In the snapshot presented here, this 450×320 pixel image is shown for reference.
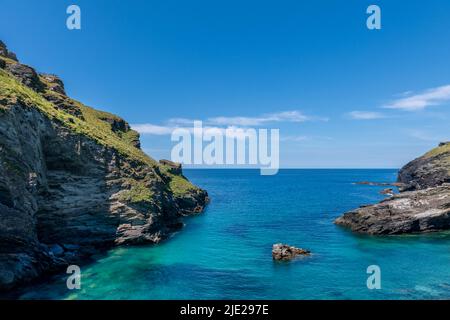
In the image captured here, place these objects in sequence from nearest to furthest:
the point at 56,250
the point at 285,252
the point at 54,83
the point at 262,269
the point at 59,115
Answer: the point at 262,269, the point at 56,250, the point at 285,252, the point at 59,115, the point at 54,83

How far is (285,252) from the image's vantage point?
50.6 meters

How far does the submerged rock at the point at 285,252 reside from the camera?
1958 inches

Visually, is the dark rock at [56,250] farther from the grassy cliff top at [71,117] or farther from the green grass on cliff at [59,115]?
the grassy cliff top at [71,117]

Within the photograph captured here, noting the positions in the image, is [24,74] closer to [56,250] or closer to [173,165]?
[56,250]

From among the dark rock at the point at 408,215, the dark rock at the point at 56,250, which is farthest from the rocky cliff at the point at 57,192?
the dark rock at the point at 408,215

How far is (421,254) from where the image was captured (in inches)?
2036

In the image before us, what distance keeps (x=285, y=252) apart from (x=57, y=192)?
132 feet

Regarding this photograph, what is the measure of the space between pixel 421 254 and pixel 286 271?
25685 millimetres

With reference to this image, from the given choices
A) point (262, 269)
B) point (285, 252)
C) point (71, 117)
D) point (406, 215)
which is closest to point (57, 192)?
point (71, 117)

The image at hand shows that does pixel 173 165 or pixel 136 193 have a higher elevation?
pixel 173 165

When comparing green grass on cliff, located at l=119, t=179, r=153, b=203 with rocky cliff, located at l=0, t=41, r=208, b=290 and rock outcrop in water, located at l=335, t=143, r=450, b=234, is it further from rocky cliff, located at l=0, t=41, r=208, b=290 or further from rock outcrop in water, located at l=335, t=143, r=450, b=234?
rock outcrop in water, located at l=335, t=143, r=450, b=234

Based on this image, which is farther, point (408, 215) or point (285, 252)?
point (408, 215)
